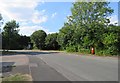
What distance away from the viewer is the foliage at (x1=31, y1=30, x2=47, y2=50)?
10850 cm

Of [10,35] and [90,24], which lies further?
[10,35]

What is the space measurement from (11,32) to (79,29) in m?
25.4

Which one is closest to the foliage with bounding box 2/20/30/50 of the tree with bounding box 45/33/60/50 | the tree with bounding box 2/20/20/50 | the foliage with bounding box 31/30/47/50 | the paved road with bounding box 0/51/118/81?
the tree with bounding box 2/20/20/50

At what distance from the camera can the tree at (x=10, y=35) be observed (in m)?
71.6

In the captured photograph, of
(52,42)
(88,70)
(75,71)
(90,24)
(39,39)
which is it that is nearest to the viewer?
(75,71)

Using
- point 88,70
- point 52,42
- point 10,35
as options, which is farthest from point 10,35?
point 88,70

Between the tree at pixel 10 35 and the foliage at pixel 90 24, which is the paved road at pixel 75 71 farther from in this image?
the tree at pixel 10 35

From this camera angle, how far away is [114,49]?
4166 centimetres

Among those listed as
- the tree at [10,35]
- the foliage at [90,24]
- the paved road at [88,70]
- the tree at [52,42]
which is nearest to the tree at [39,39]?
the tree at [52,42]

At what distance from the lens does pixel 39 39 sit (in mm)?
110375

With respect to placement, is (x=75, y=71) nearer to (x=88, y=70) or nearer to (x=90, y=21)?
(x=88, y=70)

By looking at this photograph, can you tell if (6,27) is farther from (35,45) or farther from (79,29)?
(35,45)

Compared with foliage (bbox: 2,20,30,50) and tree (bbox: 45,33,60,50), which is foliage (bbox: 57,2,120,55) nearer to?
foliage (bbox: 2,20,30,50)

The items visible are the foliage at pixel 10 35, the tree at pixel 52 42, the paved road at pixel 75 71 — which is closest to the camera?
the paved road at pixel 75 71
